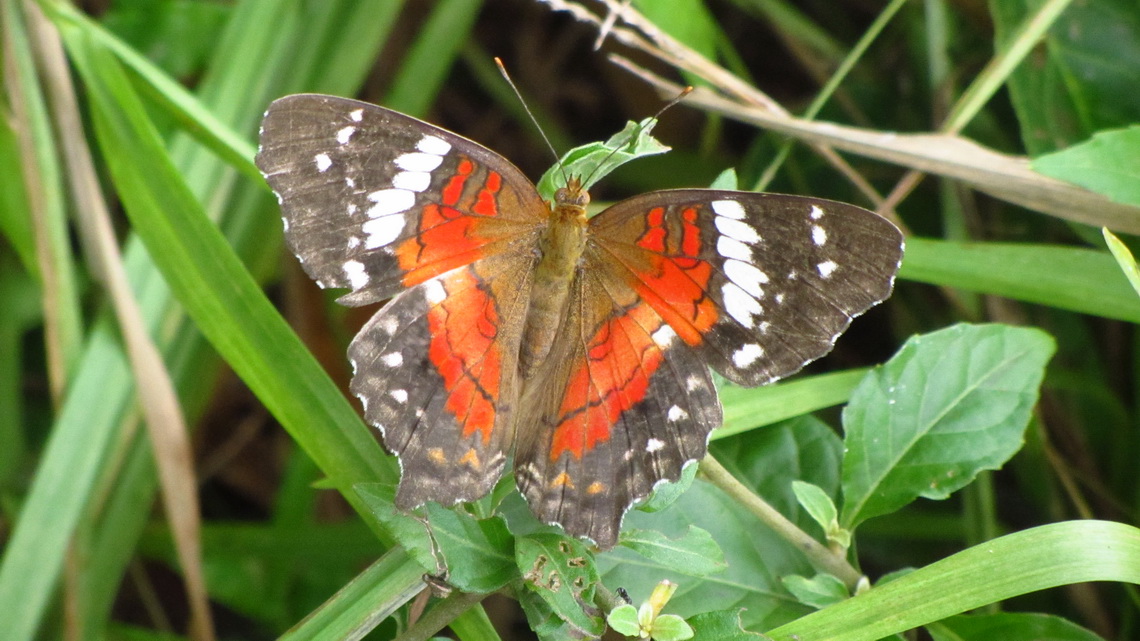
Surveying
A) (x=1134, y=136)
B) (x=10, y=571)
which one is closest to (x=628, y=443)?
(x=1134, y=136)

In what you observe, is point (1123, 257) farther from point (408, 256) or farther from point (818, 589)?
point (408, 256)

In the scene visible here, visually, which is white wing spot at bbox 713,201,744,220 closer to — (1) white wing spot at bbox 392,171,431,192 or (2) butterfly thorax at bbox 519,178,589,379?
(2) butterfly thorax at bbox 519,178,589,379

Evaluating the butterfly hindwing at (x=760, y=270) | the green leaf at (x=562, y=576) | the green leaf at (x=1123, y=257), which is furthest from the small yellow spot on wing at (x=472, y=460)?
the green leaf at (x=1123, y=257)

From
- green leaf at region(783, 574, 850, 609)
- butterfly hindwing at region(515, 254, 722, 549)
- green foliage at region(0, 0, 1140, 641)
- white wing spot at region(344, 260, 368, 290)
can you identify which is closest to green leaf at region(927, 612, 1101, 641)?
green foliage at region(0, 0, 1140, 641)

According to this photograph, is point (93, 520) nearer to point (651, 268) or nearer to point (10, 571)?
point (10, 571)

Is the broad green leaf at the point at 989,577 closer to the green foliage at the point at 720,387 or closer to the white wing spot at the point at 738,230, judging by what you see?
the green foliage at the point at 720,387

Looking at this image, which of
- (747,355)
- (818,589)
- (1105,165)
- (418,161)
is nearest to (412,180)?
(418,161)
